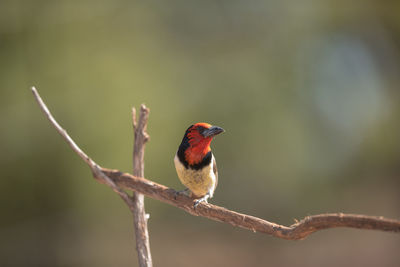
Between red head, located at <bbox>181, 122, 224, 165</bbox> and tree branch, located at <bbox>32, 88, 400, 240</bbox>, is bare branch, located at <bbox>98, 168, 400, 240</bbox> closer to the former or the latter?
tree branch, located at <bbox>32, 88, 400, 240</bbox>

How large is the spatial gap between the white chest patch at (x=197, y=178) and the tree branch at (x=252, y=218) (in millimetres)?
174

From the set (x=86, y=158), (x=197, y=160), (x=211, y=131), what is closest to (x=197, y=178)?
(x=197, y=160)

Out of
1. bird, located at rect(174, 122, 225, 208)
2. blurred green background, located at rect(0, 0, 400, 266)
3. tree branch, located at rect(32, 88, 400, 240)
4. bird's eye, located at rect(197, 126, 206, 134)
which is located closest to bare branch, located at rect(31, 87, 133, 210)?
tree branch, located at rect(32, 88, 400, 240)

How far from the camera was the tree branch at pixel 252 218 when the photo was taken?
1260 millimetres

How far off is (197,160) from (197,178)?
4.8 inches

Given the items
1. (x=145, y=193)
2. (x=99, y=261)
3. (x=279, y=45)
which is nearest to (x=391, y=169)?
(x=279, y=45)

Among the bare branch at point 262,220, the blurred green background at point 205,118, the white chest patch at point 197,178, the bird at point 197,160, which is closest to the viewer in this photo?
the bare branch at point 262,220

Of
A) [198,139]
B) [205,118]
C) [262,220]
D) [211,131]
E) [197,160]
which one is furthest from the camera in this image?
[205,118]

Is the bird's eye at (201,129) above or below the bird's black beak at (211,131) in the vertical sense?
above

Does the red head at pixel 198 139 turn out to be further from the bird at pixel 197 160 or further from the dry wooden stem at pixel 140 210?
the dry wooden stem at pixel 140 210

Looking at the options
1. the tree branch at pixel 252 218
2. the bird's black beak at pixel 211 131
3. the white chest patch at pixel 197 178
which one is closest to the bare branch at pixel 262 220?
the tree branch at pixel 252 218

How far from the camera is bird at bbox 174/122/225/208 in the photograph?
1.80 metres

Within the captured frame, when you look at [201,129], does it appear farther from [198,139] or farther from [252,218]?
[252,218]

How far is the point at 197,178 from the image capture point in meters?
2.04
